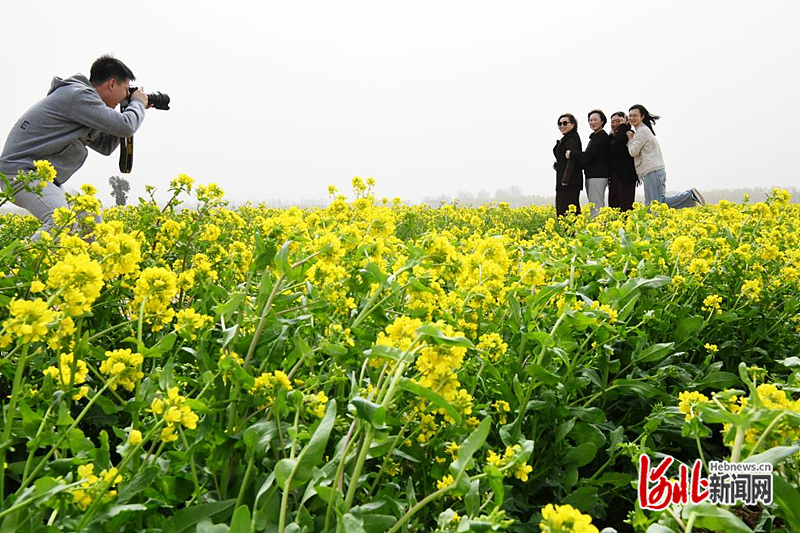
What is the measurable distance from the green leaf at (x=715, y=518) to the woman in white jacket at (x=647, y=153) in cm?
769

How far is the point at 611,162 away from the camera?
8.48m

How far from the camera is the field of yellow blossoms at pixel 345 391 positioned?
0.95 m

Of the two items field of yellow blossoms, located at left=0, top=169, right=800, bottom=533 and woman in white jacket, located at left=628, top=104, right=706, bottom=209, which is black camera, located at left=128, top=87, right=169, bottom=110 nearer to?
field of yellow blossoms, located at left=0, top=169, right=800, bottom=533

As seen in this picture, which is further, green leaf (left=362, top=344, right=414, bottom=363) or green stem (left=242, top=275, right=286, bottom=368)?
green stem (left=242, top=275, right=286, bottom=368)

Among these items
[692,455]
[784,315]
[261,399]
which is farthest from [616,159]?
[261,399]

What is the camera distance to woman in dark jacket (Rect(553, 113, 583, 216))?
8.40m

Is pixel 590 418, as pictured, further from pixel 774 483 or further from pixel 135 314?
pixel 135 314

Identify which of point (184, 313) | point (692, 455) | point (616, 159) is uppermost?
point (616, 159)

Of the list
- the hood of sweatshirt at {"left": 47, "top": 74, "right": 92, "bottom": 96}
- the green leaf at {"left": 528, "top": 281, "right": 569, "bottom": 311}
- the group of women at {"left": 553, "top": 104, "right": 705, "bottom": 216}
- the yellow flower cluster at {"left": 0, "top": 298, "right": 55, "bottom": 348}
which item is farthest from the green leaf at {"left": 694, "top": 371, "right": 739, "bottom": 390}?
the group of women at {"left": 553, "top": 104, "right": 705, "bottom": 216}

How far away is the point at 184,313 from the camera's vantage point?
1320mm

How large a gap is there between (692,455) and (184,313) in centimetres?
165

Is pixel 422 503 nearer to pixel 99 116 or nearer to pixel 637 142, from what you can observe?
pixel 99 116

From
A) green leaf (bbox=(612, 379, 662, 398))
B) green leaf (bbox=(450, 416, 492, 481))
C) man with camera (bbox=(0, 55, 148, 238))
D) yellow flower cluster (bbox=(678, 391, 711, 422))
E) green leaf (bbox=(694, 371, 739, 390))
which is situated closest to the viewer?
green leaf (bbox=(450, 416, 492, 481))

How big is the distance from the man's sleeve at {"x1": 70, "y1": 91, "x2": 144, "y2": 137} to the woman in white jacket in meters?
6.43
